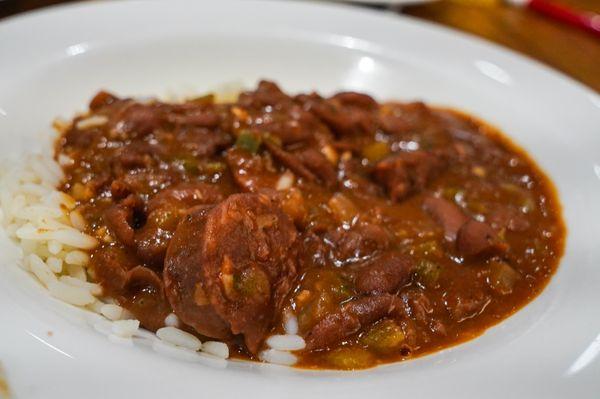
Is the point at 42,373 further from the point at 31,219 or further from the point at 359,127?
the point at 359,127

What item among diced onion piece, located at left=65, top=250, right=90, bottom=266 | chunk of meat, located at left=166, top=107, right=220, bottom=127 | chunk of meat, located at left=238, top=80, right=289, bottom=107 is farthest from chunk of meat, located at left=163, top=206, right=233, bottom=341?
chunk of meat, located at left=238, top=80, right=289, bottom=107

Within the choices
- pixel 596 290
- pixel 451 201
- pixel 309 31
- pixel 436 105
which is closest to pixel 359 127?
pixel 451 201

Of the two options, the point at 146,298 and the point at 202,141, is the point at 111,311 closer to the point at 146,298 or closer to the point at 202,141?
the point at 146,298

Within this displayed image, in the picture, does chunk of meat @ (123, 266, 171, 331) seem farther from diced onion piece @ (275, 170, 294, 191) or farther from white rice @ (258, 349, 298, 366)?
diced onion piece @ (275, 170, 294, 191)

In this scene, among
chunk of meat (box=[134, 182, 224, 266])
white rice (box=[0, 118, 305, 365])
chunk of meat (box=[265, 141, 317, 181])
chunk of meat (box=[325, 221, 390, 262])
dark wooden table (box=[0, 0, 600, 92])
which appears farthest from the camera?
dark wooden table (box=[0, 0, 600, 92])

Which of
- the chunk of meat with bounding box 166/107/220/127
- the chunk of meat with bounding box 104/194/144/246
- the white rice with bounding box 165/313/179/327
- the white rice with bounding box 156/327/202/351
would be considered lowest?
the white rice with bounding box 156/327/202/351

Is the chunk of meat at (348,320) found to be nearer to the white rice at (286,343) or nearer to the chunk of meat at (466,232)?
the white rice at (286,343)

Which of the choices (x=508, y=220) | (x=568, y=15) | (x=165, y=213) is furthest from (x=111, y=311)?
Answer: (x=568, y=15)
